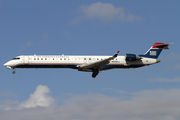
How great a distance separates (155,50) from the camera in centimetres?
5725

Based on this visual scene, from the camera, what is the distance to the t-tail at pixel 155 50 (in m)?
56.6

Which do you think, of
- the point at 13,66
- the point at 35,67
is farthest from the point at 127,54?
the point at 13,66

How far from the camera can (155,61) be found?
5600cm

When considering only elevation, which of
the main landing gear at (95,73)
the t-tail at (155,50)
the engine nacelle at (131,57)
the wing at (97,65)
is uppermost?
the t-tail at (155,50)

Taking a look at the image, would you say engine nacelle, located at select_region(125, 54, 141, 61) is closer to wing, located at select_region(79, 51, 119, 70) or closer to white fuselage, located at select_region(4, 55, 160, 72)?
white fuselage, located at select_region(4, 55, 160, 72)

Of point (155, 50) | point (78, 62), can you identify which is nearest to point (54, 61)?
point (78, 62)

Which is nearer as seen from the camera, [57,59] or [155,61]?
[57,59]

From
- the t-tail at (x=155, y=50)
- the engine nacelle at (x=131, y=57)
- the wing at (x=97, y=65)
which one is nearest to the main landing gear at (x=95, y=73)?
the wing at (x=97, y=65)

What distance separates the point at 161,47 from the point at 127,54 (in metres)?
7.23

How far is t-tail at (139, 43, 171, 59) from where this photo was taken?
56.6m

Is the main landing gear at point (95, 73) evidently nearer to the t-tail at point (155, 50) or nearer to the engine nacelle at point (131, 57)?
the engine nacelle at point (131, 57)

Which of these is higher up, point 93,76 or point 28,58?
point 28,58

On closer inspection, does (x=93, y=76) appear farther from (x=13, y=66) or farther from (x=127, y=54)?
(x=13, y=66)

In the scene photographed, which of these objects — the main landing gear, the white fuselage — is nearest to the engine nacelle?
the white fuselage
